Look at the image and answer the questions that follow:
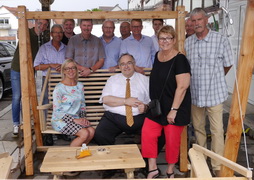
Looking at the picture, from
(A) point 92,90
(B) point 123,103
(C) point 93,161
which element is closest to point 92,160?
(C) point 93,161

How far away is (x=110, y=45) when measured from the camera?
4.83m

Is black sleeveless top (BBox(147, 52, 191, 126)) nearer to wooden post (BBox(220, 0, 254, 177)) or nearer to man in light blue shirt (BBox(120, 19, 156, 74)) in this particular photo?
wooden post (BBox(220, 0, 254, 177))

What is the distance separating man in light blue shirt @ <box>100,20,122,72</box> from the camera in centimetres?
477

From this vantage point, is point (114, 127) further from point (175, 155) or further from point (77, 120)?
point (175, 155)

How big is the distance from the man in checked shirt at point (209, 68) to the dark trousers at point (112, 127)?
735 millimetres

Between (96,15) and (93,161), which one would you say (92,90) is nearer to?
(96,15)

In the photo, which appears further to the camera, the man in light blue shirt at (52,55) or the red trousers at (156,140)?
the man in light blue shirt at (52,55)

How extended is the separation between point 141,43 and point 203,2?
4.75m

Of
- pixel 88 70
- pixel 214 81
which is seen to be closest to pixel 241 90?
pixel 214 81

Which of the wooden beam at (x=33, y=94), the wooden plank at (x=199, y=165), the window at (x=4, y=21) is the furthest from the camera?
the window at (x=4, y=21)

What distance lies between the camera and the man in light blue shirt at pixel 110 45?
4770 millimetres

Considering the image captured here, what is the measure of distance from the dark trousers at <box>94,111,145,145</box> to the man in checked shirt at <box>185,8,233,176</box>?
28.9 inches

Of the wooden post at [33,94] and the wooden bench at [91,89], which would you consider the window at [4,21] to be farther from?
the wooden post at [33,94]

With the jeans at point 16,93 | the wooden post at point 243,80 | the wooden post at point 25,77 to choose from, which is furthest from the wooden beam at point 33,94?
the wooden post at point 243,80
